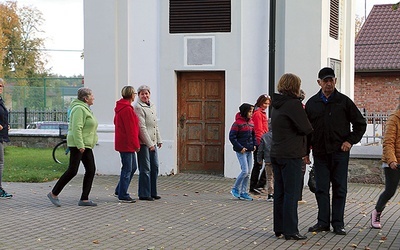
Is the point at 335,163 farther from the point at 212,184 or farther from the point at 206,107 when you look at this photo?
the point at 206,107

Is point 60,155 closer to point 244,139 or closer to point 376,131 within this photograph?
point 376,131

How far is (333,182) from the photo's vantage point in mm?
9242

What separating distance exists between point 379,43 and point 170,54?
2139cm

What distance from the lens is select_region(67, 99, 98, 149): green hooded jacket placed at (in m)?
11.1

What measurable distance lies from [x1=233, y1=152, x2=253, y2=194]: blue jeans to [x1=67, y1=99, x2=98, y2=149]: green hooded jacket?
2565mm

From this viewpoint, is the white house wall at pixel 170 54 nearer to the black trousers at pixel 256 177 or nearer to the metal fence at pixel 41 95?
the black trousers at pixel 256 177

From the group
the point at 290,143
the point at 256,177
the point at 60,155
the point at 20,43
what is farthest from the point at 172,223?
the point at 20,43

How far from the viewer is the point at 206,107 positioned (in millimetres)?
16031

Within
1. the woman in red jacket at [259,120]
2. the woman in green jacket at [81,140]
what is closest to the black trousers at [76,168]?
the woman in green jacket at [81,140]

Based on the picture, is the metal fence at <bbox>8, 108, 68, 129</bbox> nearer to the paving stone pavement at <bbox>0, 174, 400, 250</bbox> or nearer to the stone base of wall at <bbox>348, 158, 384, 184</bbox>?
the paving stone pavement at <bbox>0, 174, 400, 250</bbox>

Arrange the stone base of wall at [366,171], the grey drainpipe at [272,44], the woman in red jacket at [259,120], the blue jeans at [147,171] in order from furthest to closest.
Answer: the grey drainpipe at [272,44] < the stone base of wall at [366,171] < the woman in red jacket at [259,120] < the blue jeans at [147,171]

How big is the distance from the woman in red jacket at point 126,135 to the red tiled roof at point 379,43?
2161cm

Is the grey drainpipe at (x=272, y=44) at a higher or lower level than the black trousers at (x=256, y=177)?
higher

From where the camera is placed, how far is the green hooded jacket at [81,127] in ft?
36.4
